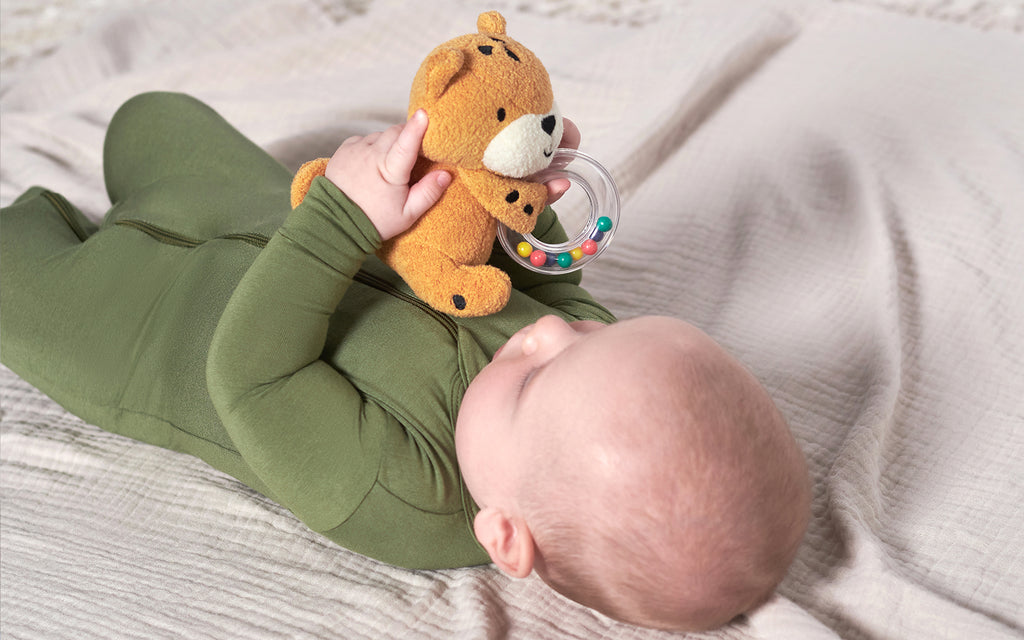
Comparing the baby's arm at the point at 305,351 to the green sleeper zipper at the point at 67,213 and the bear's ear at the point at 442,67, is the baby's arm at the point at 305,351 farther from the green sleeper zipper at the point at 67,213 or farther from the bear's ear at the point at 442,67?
the green sleeper zipper at the point at 67,213

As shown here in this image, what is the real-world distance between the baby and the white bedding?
0.23 feet

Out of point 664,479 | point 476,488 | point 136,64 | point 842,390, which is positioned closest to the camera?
point 664,479

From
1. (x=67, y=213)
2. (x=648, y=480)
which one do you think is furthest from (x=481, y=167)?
(x=67, y=213)

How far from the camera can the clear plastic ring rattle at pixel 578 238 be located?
882 mm

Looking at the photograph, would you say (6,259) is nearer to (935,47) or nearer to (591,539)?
(591,539)

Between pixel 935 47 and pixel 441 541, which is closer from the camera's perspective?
pixel 441 541

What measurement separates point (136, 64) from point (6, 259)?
2.70 ft

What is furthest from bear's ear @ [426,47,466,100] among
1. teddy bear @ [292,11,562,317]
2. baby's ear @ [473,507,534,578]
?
baby's ear @ [473,507,534,578]

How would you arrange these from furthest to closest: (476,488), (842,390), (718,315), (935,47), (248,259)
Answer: (935,47), (718,315), (842,390), (248,259), (476,488)

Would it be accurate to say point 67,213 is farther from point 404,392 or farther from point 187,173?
point 404,392

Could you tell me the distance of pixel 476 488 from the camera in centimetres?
81

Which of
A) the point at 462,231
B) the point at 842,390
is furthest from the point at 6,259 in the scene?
the point at 842,390

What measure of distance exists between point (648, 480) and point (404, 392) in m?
0.28

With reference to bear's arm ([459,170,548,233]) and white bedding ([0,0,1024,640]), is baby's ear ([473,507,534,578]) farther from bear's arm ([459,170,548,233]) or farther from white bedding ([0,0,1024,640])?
bear's arm ([459,170,548,233])
